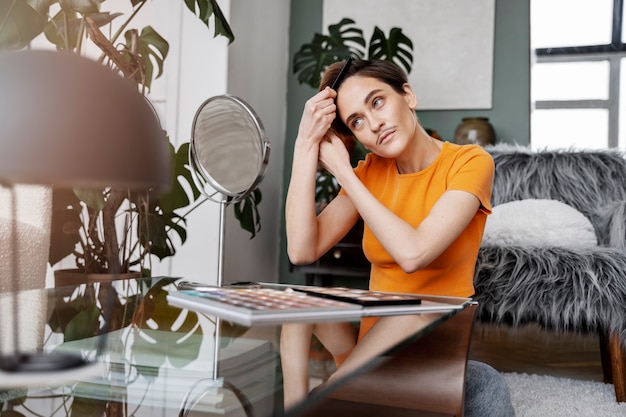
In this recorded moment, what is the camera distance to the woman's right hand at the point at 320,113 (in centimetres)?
146

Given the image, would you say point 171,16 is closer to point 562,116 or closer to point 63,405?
point 562,116

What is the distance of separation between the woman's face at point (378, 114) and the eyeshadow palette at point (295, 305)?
457 millimetres

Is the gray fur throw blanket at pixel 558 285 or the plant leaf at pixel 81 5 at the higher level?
the plant leaf at pixel 81 5

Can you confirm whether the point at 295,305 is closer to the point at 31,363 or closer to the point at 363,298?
the point at 363,298

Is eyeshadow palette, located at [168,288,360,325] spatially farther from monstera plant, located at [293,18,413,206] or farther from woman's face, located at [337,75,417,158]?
monstera plant, located at [293,18,413,206]

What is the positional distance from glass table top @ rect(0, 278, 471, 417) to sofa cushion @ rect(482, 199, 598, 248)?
56.5 inches

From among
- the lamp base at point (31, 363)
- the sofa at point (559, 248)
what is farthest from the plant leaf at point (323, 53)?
the lamp base at point (31, 363)

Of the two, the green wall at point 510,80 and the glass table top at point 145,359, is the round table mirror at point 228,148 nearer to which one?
the glass table top at point 145,359

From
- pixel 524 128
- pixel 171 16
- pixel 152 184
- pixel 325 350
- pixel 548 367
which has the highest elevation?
pixel 171 16

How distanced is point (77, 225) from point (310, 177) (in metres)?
1.20

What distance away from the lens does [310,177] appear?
1513 mm

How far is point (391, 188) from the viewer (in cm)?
154

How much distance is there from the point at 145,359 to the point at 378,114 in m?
0.82

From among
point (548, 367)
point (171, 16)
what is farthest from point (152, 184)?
point (171, 16)
